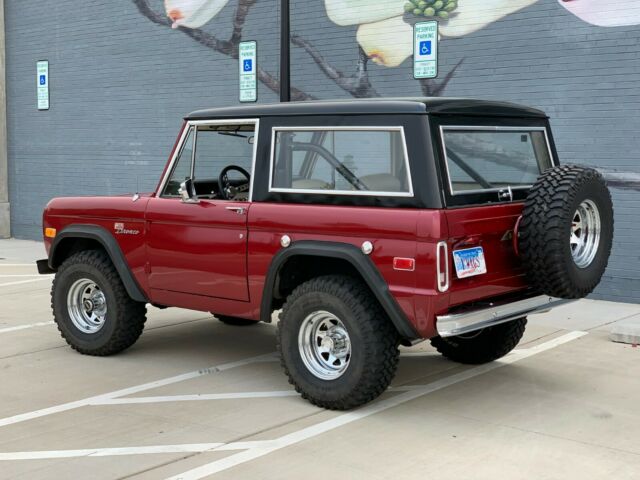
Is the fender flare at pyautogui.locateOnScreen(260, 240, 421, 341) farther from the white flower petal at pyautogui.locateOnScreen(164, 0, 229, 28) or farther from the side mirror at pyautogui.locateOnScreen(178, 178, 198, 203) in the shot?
the white flower petal at pyautogui.locateOnScreen(164, 0, 229, 28)

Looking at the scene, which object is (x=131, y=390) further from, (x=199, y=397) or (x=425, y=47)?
(x=425, y=47)

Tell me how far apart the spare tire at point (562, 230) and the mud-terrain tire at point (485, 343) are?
0.95 m

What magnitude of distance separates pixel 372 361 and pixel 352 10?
6961mm

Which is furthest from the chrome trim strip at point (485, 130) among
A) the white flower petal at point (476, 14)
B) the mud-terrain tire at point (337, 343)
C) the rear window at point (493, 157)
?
the white flower petal at point (476, 14)

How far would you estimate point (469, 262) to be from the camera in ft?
16.8

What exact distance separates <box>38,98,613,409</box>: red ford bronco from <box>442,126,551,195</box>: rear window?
1cm

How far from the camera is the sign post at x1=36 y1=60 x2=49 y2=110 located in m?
15.4

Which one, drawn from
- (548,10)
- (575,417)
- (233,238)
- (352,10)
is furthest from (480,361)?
(352,10)

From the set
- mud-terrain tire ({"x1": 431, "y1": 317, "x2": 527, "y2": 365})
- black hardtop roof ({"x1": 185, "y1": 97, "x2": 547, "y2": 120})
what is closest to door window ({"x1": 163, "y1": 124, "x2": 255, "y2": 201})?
black hardtop roof ({"x1": 185, "y1": 97, "x2": 547, "y2": 120})

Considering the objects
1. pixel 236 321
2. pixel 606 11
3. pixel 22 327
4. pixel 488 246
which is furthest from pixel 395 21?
pixel 488 246

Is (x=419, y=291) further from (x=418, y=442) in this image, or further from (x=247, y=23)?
(x=247, y=23)

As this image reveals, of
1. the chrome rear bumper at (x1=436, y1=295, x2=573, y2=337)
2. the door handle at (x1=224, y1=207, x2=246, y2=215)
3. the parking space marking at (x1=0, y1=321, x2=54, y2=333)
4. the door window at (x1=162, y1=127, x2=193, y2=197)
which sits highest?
the door window at (x1=162, y1=127, x2=193, y2=197)

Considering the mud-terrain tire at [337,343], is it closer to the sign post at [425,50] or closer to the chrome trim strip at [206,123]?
the chrome trim strip at [206,123]

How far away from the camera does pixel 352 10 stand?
11.1 metres
